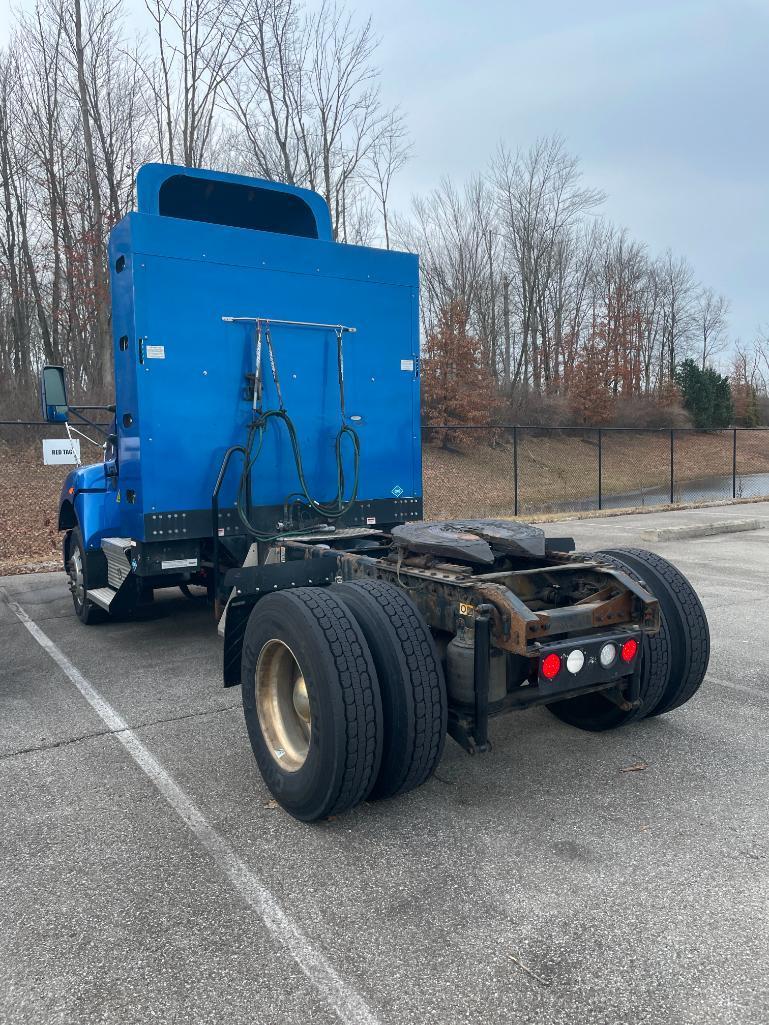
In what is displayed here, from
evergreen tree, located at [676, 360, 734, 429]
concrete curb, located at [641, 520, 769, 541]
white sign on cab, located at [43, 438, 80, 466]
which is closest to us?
white sign on cab, located at [43, 438, 80, 466]

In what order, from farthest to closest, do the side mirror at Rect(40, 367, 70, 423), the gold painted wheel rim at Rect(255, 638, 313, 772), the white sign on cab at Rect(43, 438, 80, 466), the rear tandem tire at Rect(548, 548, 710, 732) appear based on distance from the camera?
1. the white sign on cab at Rect(43, 438, 80, 466)
2. the side mirror at Rect(40, 367, 70, 423)
3. the rear tandem tire at Rect(548, 548, 710, 732)
4. the gold painted wheel rim at Rect(255, 638, 313, 772)

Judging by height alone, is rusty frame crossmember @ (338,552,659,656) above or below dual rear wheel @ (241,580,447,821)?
above

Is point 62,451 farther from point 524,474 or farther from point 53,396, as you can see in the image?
point 524,474

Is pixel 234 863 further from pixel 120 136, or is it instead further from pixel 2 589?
pixel 120 136

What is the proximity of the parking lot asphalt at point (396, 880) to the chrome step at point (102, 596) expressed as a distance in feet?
5.05

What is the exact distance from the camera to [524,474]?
27.4m

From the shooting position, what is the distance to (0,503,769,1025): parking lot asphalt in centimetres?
235

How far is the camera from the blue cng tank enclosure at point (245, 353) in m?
5.48

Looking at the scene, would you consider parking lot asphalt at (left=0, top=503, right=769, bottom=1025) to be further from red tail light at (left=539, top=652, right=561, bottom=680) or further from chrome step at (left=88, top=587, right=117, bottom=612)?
chrome step at (left=88, top=587, right=117, bottom=612)

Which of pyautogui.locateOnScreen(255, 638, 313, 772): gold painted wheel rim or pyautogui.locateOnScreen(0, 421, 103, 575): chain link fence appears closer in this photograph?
pyautogui.locateOnScreen(255, 638, 313, 772): gold painted wheel rim

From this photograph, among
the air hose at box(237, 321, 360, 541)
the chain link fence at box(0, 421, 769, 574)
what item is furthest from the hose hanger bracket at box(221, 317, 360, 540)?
the chain link fence at box(0, 421, 769, 574)

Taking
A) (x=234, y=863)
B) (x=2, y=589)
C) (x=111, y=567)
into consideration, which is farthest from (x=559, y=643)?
(x=2, y=589)

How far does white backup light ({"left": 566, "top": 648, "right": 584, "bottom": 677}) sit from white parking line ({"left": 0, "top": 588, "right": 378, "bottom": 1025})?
59.5 inches

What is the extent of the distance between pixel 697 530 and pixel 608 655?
417 inches
